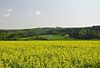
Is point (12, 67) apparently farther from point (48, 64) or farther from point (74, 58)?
point (74, 58)

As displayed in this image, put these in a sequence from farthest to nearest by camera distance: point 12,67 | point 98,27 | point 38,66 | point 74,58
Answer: point 98,27 < point 74,58 < point 12,67 < point 38,66

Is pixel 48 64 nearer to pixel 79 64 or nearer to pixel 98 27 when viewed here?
pixel 79 64

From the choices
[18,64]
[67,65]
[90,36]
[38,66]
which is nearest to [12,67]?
[18,64]

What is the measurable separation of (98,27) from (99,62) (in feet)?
298

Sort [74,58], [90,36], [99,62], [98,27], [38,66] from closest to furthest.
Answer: [38,66] → [99,62] → [74,58] → [90,36] → [98,27]

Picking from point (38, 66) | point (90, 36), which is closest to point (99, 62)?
point (38, 66)

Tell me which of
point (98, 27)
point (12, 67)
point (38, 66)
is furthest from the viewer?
point (98, 27)

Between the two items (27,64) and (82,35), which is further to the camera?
(82,35)

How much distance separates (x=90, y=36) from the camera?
85625mm

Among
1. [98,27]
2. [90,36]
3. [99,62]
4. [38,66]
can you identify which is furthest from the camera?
[98,27]

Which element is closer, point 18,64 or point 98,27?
point 18,64

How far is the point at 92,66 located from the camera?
637 inches

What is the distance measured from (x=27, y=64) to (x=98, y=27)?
9368 cm

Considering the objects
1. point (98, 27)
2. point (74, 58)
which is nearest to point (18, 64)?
point (74, 58)
